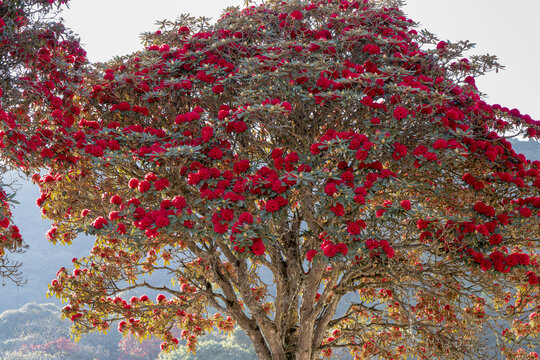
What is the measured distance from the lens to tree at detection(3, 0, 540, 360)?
4223mm

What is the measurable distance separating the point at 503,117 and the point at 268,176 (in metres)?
3.50

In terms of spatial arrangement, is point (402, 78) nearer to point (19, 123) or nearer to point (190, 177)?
point (190, 177)

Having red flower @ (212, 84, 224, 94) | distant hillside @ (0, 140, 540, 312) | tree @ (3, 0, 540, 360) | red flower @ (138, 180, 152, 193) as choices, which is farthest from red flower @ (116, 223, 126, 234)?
distant hillside @ (0, 140, 540, 312)

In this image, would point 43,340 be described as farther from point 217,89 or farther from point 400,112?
point 400,112

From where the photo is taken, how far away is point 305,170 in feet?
14.1

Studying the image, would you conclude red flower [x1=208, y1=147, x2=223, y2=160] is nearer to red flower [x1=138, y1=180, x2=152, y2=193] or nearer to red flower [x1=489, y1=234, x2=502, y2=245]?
red flower [x1=138, y1=180, x2=152, y2=193]

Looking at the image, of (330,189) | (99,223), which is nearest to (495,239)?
(330,189)

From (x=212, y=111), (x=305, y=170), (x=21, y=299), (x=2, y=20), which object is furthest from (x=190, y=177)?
(x=21, y=299)

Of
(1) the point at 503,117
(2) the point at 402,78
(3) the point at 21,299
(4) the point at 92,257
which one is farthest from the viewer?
(3) the point at 21,299

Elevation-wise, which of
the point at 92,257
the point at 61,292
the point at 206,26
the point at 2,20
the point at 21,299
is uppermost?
the point at 21,299

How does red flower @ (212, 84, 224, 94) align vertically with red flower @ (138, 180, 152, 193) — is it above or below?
above

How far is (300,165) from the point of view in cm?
432

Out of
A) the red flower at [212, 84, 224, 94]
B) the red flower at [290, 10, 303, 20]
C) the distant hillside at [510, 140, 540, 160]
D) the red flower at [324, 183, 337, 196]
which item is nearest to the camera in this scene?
the red flower at [324, 183, 337, 196]

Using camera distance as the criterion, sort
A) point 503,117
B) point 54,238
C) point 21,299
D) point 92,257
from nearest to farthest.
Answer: point 503,117
point 54,238
point 92,257
point 21,299
